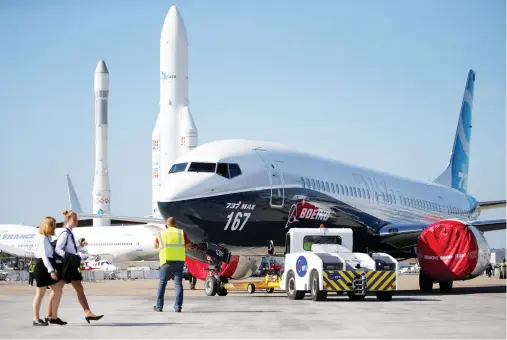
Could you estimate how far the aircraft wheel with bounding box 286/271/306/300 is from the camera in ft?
73.0

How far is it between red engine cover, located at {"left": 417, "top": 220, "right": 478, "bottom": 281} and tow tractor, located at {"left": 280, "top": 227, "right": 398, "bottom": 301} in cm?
420

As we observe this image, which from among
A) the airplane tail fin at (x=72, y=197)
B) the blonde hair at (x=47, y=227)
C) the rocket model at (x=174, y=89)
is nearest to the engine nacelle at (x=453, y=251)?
the blonde hair at (x=47, y=227)

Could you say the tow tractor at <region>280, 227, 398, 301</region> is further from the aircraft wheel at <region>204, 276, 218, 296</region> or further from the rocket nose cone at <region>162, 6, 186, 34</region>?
the rocket nose cone at <region>162, 6, 186, 34</region>

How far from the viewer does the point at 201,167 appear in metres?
23.8

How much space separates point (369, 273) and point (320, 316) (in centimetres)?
585

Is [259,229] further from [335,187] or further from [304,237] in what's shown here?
[335,187]

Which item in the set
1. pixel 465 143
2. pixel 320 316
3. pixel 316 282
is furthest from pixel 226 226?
pixel 465 143

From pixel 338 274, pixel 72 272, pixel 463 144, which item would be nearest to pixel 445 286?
pixel 338 274

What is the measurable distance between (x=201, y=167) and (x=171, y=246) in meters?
6.20

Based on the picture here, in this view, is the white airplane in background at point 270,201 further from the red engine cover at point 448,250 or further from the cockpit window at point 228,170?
the red engine cover at point 448,250

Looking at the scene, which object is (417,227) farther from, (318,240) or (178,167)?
(178,167)

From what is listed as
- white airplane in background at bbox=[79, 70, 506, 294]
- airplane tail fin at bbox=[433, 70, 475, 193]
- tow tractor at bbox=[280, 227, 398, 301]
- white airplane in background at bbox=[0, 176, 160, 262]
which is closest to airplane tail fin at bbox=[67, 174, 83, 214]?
white airplane in background at bbox=[0, 176, 160, 262]

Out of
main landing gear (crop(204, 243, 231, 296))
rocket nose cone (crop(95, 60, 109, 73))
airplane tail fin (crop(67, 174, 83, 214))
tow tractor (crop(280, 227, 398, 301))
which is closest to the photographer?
tow tractor (crop(280, 227, 398, 301))

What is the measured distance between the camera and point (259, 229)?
24.5 m
